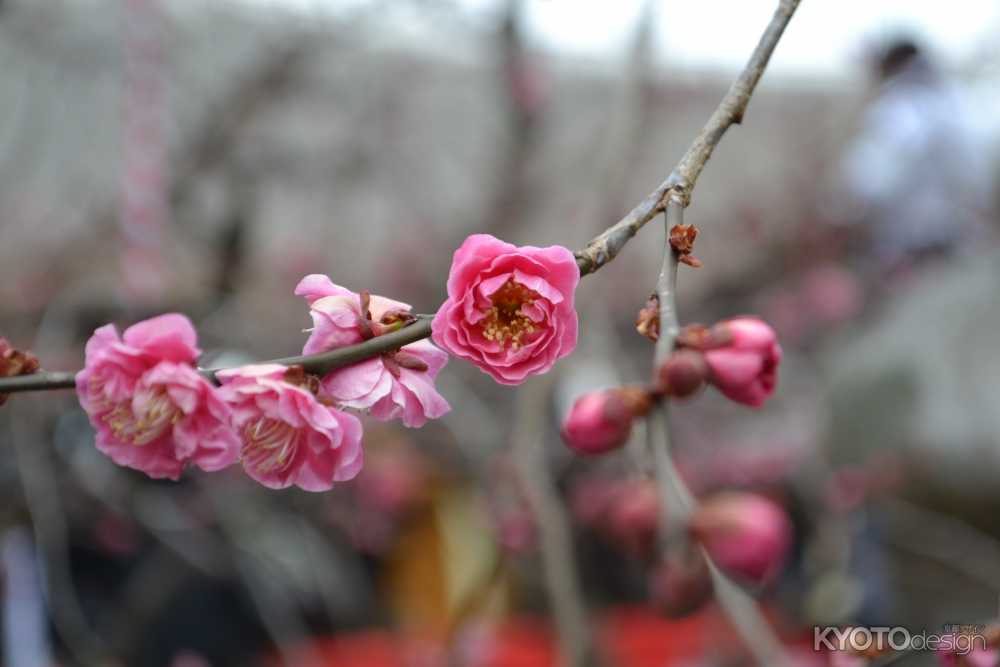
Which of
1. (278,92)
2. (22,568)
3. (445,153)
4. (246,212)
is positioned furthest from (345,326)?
(445,153)

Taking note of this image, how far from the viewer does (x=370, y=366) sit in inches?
21.1

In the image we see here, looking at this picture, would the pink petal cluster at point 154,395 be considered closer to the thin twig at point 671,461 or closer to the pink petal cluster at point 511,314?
the pink petal cluster at point 511,314

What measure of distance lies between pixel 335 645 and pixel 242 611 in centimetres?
66

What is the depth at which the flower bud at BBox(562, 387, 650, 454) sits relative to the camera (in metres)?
0.58

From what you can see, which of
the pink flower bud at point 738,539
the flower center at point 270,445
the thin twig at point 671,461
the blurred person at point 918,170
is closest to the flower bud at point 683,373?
the thin twig at point 671,461

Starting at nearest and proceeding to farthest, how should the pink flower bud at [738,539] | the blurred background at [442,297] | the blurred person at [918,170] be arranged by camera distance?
the pink flower bud at [738,539]
the blurred background at [442,297]
the blurred person at [918,170]

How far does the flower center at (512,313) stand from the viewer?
529 millimetres

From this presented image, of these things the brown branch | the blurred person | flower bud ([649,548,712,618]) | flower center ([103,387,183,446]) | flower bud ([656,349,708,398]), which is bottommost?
flower bud ([649,548,712,618])

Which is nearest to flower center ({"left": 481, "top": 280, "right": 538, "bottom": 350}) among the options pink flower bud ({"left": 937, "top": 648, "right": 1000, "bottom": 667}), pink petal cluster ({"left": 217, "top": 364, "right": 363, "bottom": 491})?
pink petal cluster ({"left": 217, "top": 364, "right": 363, "bottom": 491})

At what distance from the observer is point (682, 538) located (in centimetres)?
64

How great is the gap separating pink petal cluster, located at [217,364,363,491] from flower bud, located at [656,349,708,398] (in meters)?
0.18

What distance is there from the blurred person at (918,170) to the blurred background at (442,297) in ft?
0.05

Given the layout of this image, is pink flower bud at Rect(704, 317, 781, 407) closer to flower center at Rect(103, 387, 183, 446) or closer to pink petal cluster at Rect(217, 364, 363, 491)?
pink petal cluster at Rect(217, 364, 363, 491)

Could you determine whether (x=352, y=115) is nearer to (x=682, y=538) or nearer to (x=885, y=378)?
(x=885, y=378)
